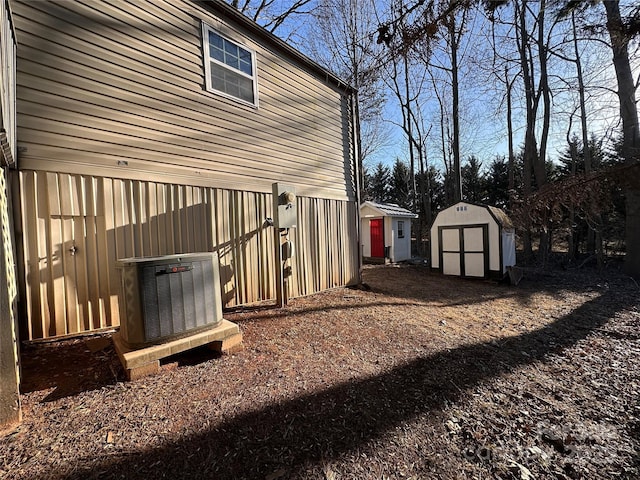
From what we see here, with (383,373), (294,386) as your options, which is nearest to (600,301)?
(383,373)

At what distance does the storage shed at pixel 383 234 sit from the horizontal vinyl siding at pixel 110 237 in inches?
327

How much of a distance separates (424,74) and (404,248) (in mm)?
10889

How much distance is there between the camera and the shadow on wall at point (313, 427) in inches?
64.8

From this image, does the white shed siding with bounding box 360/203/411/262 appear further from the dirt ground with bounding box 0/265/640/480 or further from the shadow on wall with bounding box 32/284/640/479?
the shadow on wall with bounding box 32/284/640/479

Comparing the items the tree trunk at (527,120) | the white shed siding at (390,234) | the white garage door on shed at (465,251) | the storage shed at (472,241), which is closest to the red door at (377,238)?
the white shed siding at (390,234)

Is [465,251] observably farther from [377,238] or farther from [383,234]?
[377,238]

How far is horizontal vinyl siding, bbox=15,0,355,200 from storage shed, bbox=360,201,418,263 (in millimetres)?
7830

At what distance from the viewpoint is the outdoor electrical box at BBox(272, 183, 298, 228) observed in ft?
15.9

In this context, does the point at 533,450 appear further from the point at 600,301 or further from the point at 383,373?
the point at 600,301

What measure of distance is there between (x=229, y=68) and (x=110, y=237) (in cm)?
360

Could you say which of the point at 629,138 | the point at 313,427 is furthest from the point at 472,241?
the point at 313,427

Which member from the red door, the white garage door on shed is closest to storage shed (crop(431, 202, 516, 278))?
the white garage door on shed

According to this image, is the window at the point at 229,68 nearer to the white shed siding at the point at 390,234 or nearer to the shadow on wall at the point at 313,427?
the shadow on wall at the point at 313,427

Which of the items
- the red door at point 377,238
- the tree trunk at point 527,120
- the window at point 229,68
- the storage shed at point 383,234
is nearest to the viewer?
the window at point 229,68
